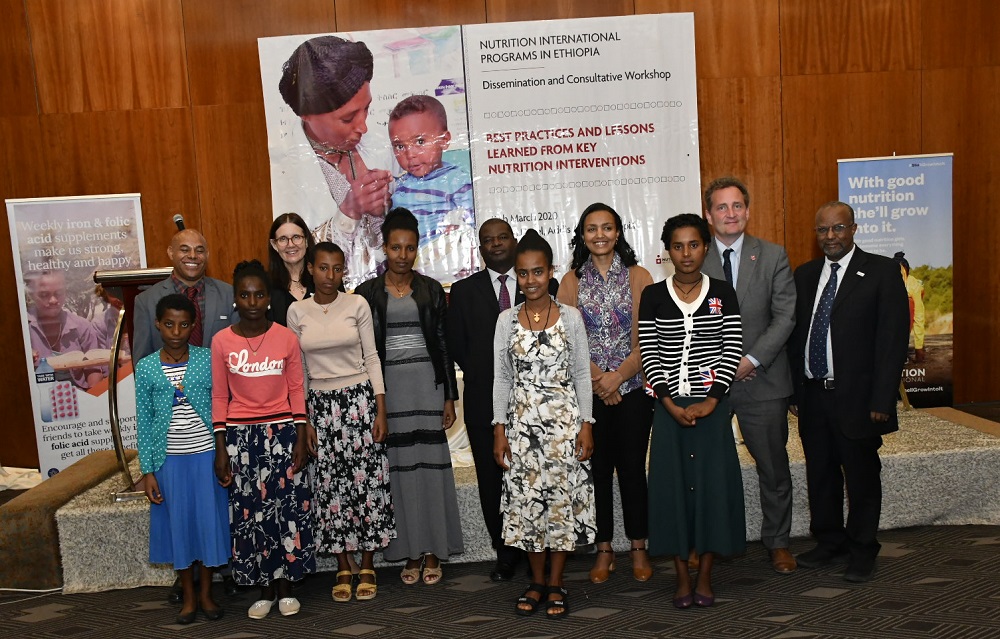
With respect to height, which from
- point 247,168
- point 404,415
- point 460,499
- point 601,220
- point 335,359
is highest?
point 247,168

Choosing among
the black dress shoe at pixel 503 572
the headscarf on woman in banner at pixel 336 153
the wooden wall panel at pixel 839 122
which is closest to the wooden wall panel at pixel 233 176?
the headscarf on woman in banner at pixel 336 153

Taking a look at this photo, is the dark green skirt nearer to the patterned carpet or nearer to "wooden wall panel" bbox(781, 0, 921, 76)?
the patterned carpet

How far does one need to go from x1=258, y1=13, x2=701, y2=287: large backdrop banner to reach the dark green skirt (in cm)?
310

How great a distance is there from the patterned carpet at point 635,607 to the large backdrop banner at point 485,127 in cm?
302

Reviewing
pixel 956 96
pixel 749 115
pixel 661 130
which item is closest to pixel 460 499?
pixel 661 130

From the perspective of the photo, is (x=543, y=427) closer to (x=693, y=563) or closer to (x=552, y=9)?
(x=693, y=563)

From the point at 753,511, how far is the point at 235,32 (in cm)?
508

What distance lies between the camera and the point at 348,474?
3.47 m

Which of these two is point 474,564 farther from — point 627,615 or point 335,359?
point 335,359

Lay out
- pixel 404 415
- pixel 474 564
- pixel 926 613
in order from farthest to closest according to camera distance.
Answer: pixel 474 564, pixel 404 415, pixel 926 613

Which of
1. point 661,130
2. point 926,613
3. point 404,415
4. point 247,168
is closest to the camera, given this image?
point 926,613

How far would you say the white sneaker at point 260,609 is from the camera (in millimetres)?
3355

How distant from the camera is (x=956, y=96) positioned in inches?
263

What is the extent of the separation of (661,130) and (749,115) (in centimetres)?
94
